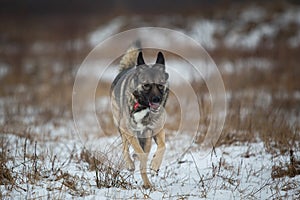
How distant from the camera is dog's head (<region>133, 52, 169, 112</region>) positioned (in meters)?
3.70

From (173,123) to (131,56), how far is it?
2291 millimetres

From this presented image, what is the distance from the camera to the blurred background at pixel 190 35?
6.30m

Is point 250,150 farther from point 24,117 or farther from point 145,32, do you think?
point 145,32

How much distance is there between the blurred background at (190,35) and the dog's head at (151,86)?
150cm

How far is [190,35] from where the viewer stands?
46.7ft

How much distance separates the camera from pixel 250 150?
4371 mm

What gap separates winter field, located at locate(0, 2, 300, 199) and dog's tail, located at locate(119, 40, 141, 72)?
1114mm

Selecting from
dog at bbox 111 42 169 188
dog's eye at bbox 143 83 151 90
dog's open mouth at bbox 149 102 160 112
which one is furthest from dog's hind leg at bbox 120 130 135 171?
dog's eye at bbox 143 83 151 90

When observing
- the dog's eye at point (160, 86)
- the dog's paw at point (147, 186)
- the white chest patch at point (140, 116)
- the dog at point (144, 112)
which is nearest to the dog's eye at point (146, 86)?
the dog at point (144, 112)

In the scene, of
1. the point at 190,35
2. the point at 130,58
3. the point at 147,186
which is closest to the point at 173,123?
the point at 130,58

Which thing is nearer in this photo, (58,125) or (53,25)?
(58,125)

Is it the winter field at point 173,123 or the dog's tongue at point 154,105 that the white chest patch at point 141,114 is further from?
the winter field at point 173,123

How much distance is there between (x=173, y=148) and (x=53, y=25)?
16691mm

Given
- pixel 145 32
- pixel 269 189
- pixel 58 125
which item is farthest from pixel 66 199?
pixel 145 32
